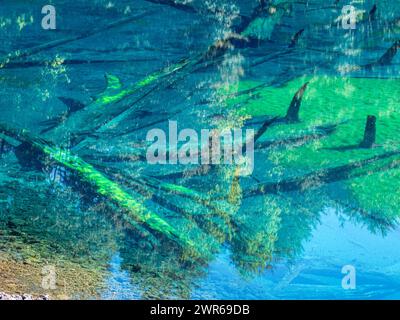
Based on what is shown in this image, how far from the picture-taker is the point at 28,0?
3236mm

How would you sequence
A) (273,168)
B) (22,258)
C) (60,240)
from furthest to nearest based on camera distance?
(273,168) < (60,240) < (22,258)

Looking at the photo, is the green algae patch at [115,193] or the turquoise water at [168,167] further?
the green algae patch at [115,193]

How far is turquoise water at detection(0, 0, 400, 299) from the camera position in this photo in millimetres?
2508

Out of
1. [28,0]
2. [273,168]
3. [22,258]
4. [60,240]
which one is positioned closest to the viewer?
[22,258]

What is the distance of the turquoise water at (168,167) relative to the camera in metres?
2.51

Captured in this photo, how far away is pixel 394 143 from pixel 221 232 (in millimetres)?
1342

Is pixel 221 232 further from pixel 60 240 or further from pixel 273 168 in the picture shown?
pixel 60 240

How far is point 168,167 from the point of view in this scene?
2.99m

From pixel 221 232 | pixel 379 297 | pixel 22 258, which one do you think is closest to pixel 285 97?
pixel 221 232

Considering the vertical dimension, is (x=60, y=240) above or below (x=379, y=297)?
above

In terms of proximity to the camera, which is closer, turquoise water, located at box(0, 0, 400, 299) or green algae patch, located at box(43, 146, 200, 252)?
turquoise water, located at box(0, 0, 400, 299)

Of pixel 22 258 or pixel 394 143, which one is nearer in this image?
pixel 22 258

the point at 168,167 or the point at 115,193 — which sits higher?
the point at 168,167
